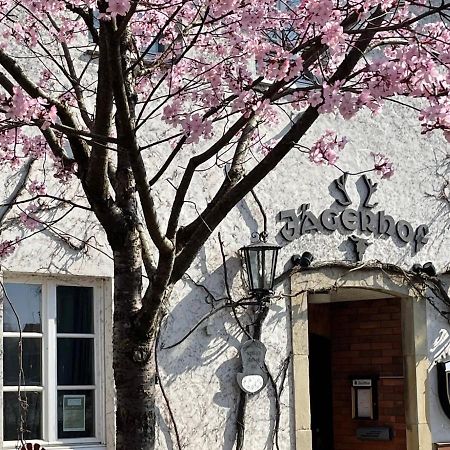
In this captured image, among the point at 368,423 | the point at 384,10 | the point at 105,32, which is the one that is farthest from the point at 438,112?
the point at 368,423

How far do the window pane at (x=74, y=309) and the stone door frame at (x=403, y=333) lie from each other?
1708mm

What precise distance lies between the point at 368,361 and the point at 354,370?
20cm

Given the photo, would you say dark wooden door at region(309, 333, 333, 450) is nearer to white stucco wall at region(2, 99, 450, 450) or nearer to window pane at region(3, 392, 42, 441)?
white stucco wall at region(2, 99, 450, 450)

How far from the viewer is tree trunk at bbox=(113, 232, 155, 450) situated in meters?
5.03

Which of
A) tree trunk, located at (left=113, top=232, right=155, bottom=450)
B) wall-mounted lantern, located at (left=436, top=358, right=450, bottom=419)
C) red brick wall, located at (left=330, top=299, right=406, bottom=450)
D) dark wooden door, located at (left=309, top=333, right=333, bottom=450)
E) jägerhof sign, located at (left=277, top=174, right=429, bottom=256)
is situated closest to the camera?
tree trunk, located at (left=113, top=232, right=155, bottom=450)

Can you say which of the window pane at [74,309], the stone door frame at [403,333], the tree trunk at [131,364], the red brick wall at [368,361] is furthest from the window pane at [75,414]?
the red brick wall at [368,361]

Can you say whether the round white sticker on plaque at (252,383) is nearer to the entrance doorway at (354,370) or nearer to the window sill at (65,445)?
the window sill at (65,445)

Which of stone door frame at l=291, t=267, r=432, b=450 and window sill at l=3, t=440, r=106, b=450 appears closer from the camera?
window sill at l=3, t=440, r=106, b=450

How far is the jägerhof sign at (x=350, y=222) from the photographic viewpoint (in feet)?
28.8

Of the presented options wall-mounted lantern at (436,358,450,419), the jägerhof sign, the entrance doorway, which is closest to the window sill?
the jägerhof sign

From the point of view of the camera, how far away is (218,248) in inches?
326

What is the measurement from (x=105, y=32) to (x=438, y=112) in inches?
58.4

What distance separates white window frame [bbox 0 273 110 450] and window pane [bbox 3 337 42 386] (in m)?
0.04

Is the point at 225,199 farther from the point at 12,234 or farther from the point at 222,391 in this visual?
the point at 222,391
